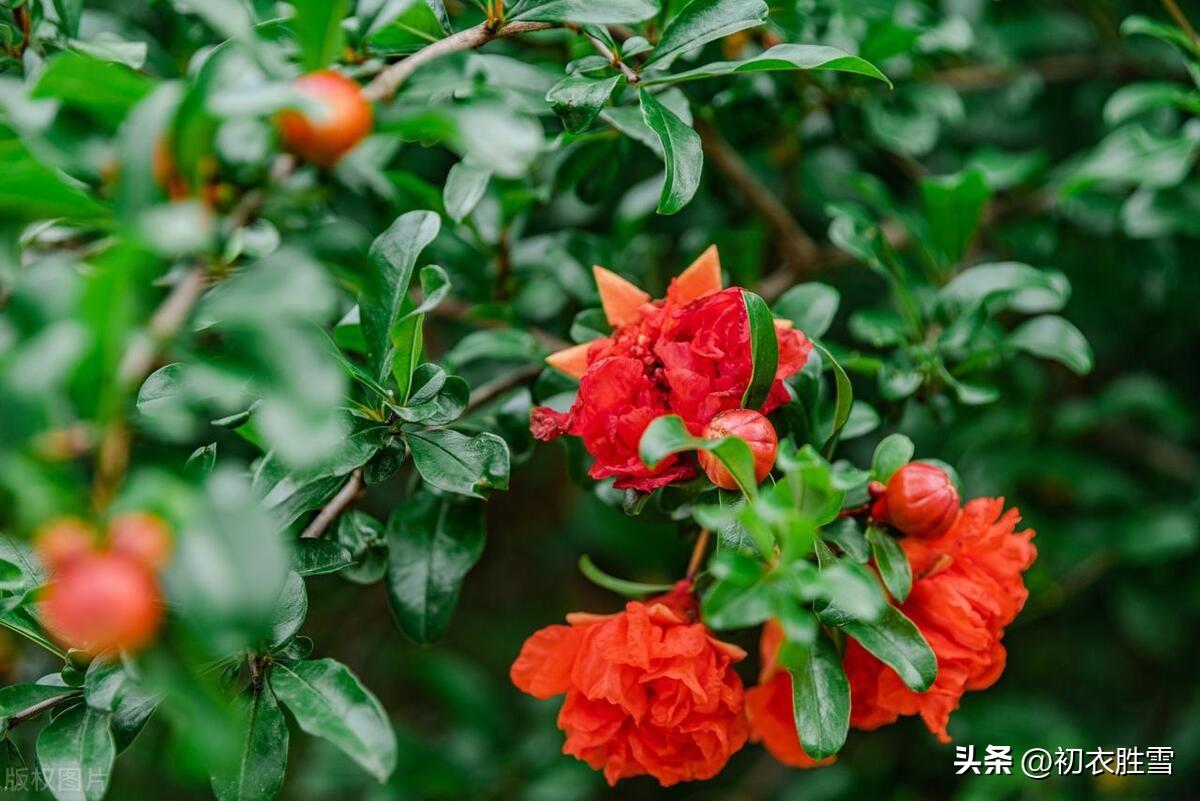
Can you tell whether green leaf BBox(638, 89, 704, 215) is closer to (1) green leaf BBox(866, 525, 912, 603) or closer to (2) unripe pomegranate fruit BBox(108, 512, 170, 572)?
(1) green leaf BBox(866, 525, 912, 603)

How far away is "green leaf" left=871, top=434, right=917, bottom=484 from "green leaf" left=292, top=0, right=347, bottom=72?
529mm

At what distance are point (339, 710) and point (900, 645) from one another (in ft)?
1.39

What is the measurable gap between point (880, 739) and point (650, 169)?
3.69ft

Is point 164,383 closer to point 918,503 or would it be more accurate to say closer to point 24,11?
point 24,11

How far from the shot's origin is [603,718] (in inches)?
32.5

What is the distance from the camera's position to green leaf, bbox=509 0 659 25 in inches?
32.0

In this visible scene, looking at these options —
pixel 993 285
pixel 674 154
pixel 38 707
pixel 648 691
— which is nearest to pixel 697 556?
pixel 648 691

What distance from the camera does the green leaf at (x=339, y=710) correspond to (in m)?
0.70

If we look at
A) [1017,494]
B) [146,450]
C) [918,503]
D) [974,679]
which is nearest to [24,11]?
[146,450]

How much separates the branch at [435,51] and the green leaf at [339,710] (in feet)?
1.39

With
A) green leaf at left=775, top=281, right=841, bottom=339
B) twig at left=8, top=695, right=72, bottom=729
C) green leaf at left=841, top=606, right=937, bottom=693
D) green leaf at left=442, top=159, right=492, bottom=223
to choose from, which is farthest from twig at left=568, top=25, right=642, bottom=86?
twig at left=8, top=695, right=72, bottom=729

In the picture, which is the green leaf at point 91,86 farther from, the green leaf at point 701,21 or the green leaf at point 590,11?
the green leaf at point 701,21

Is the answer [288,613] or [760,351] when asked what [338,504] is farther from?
[760,351]

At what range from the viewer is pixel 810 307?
1.00 metres
